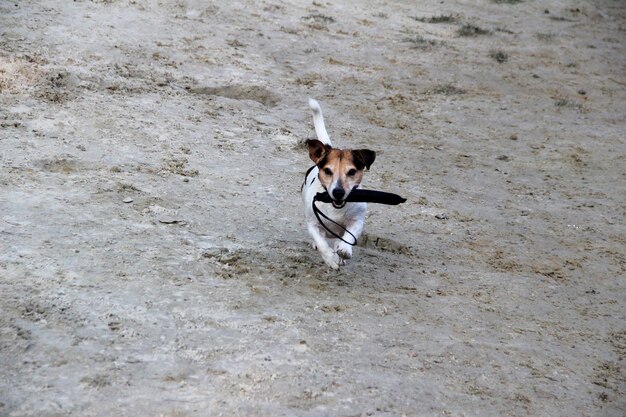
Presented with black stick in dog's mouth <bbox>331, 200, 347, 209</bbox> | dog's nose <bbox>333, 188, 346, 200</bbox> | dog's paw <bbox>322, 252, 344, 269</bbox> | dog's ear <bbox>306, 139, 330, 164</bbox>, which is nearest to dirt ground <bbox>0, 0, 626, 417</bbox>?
dog's paw <bbox>322, 252, 344, 269</bbox>

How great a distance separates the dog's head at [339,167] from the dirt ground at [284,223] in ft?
2.19

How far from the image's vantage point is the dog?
18.0 ft

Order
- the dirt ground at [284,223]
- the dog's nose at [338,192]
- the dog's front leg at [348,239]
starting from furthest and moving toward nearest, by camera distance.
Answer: the dog's front leg at [348,239]
the dog's nose at [338,192]
the dirt ground at [284,223]

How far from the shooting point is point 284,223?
663 cm

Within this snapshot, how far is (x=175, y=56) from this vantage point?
10109 millimetres

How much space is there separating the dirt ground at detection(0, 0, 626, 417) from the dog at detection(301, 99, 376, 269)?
10.1 inches

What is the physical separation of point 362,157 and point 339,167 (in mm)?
240

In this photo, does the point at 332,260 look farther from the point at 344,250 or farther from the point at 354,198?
the point at 354,198

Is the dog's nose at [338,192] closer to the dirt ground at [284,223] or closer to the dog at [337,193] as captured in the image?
the dog at [337,193]

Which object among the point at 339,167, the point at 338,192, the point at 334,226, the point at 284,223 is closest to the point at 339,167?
the point at 339,167

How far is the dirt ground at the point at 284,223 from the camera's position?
432 centimetres

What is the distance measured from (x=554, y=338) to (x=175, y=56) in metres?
6.53

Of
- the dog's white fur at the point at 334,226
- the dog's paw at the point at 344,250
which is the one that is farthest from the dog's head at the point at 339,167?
the dog's paw at the point at 344,250

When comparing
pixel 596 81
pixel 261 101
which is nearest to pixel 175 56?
pixel 261 101
